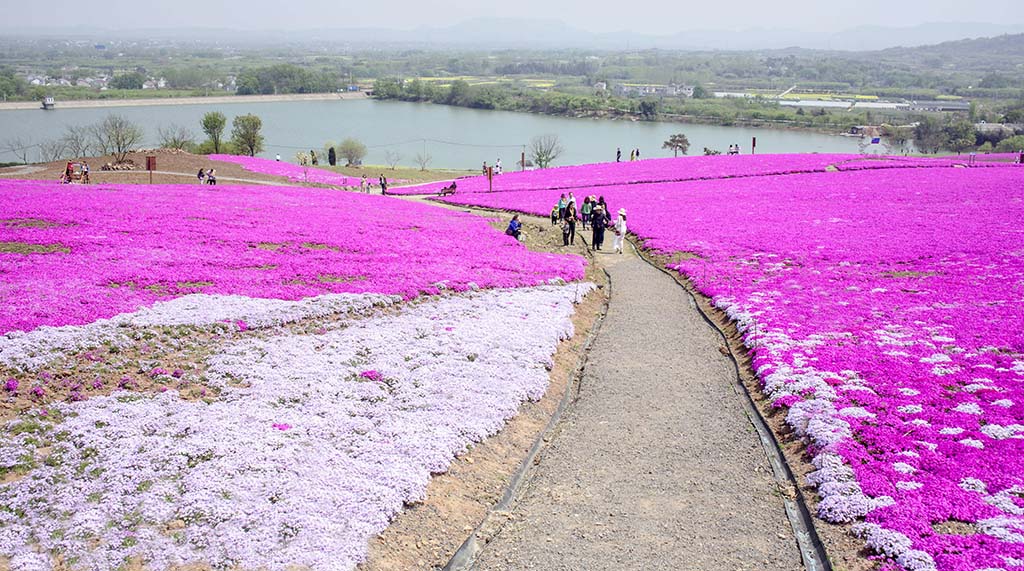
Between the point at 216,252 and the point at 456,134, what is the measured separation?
139302 mm

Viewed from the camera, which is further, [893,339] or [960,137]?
[960,137]

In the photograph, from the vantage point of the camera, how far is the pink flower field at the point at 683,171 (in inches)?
2445

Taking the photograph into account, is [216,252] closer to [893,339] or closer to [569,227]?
[569,227]

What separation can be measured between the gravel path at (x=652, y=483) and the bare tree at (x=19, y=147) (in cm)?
10123

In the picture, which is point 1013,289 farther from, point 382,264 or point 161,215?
point 161,215

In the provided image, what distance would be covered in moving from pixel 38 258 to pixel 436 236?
1572 centimetres

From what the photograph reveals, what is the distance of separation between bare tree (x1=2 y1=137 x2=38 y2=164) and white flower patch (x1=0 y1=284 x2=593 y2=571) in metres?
97.9

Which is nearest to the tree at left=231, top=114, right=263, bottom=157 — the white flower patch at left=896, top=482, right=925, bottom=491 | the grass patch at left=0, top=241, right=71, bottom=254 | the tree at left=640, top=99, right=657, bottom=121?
the grass patch at left=0, top=241, right=71, bottom=254

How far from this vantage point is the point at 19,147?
360ft

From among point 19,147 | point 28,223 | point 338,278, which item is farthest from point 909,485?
point 19,147

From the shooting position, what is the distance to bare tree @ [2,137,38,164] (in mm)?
103831

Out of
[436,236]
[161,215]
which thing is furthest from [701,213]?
[161,215]

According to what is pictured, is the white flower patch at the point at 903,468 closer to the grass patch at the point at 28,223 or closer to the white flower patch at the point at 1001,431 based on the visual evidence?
the white flower patch at the point at 1001,431

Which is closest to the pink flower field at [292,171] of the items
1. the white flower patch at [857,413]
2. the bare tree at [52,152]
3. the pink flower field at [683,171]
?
the pink flower field at [683,171]
